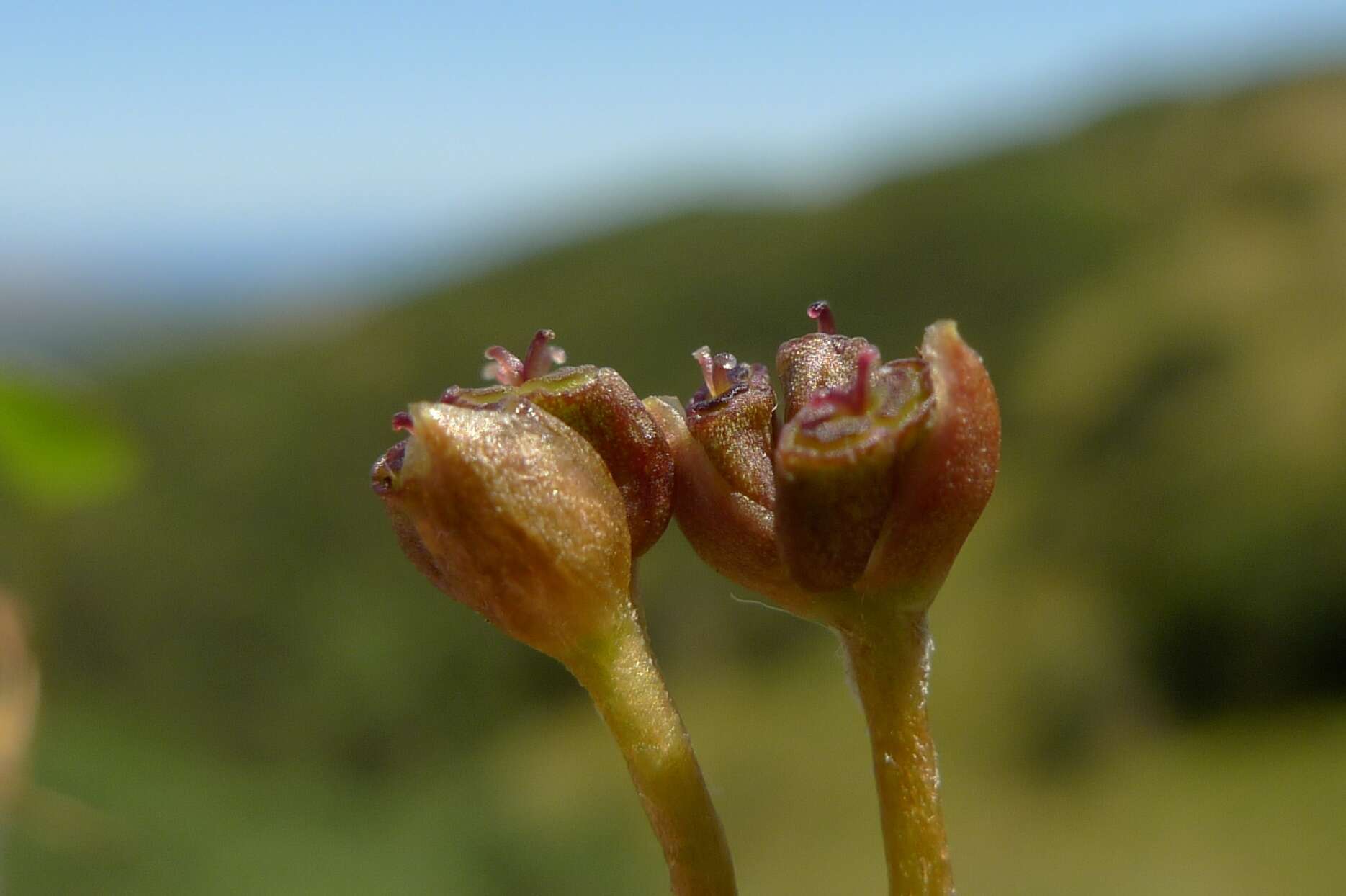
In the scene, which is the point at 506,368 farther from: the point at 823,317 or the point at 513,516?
the point at 823,317

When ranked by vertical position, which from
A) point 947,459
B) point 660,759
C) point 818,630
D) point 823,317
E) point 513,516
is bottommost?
point 818,630

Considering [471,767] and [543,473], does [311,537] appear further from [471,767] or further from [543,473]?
[543,473]

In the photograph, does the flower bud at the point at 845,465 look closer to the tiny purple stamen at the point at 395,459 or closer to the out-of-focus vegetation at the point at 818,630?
the tiny purple stamen at the point at 395,459

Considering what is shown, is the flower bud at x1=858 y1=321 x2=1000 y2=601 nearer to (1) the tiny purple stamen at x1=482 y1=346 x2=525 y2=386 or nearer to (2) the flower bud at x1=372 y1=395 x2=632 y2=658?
(2) the flower bud at x1=372 y1=395 x2=632 y2=658

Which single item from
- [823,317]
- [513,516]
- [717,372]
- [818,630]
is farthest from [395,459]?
[818,630]

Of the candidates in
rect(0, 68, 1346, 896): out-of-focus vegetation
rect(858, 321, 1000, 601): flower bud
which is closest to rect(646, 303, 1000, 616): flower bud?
rect(858, 321, 1000, 601): flower bud

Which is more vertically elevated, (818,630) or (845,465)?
(845,465)

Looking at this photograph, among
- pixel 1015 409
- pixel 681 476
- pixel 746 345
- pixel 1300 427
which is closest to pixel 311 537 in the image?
pixel 746 345
